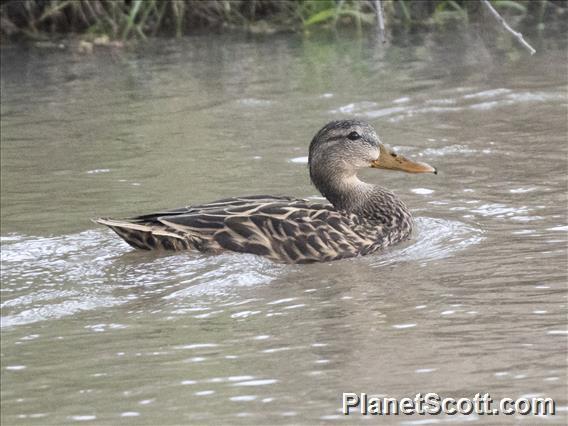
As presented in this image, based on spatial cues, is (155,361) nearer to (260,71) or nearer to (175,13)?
(260,71)

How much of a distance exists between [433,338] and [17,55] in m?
11.9

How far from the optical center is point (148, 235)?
888 cm

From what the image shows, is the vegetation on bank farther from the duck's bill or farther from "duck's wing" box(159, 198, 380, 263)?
"duck's wing" box(159, 198, 380, 263)

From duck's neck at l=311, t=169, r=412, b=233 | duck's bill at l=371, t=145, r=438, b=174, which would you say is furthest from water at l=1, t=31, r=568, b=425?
duck's bill at l=371, t=145, r=438, b=174

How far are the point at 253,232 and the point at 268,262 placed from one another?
8.9 inches

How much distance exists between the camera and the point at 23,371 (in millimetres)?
6594

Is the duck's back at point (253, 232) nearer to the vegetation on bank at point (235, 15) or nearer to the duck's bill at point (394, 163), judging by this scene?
the duck's bill at point (394, 163)

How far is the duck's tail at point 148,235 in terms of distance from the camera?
8727mm

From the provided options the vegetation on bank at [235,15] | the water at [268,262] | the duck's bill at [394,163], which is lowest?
the water at [268,262]

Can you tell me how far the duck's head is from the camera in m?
9.55

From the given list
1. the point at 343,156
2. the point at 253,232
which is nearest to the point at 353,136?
the point at 343,156

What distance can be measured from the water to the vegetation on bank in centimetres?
188

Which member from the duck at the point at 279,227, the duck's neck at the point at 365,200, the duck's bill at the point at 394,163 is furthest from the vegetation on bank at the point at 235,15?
the duck at the point at 279,227

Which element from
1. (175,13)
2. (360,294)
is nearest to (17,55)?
(175,13)
